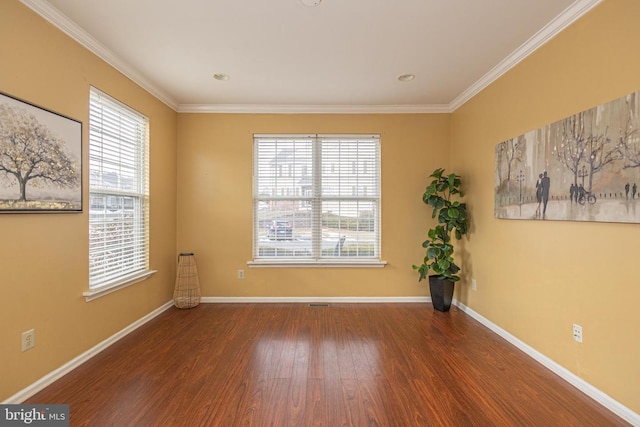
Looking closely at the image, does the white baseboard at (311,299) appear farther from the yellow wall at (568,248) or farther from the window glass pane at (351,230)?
the yellow wall at (568,248)

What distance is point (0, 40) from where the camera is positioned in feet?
5.78

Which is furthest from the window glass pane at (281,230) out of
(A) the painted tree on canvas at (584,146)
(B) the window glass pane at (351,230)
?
(A) the painted tree on canvas at (584,146)

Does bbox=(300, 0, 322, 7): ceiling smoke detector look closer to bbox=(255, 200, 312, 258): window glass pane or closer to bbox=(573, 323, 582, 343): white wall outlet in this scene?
bbox=(255, 200, 312, 258): window glass pane

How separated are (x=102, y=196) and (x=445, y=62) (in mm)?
3559

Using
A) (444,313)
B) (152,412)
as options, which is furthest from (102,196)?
(444,313)

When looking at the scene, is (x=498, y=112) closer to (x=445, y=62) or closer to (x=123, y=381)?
(x=445, y=62)

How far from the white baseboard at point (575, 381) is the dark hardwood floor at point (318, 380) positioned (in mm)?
51

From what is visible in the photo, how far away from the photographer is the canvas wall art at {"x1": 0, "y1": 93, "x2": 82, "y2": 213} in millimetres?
Answer: 1791

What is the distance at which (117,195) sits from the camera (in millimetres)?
2857

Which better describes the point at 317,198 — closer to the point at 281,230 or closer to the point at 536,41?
the point at 281,230

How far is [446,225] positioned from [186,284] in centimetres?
351

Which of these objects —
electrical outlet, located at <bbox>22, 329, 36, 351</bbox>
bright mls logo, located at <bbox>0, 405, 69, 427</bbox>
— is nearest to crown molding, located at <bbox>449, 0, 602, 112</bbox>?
bright mls logo, located at <bbox>0, 405, 69, 427</bbox>

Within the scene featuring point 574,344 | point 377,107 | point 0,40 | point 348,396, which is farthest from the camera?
point 377,107

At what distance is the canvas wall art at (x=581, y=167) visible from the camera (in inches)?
67.5
